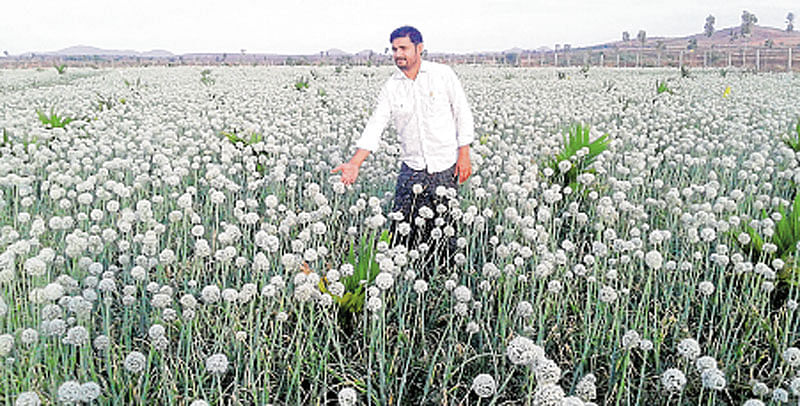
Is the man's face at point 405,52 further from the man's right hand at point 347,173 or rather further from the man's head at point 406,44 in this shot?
the man's right hand at point 347,173

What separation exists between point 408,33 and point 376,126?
0.70 metres

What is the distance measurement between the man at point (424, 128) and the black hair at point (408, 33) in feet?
0.51

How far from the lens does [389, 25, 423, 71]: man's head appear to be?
400 cm

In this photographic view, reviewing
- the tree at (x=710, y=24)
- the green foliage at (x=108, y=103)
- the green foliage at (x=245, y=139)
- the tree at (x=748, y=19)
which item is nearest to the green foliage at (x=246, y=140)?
the green foliage at (x=245, y=139)

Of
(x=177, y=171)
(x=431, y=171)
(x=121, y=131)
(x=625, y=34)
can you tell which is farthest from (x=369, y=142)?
(x=625, y=34)

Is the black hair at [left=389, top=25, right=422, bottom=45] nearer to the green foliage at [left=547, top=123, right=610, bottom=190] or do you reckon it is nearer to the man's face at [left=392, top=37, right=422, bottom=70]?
the man's face at [left=392, top=37, right=422, bottom=70]

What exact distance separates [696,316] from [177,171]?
3.96 m

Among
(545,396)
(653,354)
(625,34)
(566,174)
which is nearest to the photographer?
(545,396)

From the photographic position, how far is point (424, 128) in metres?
4.42

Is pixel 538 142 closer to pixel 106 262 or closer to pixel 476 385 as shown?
pixel 106 262

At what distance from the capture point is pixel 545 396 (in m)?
1.67

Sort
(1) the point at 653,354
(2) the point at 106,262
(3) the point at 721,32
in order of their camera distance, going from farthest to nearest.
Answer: (3) the point at 721,32, (2) the point at 106,262, (1) the point at 653,354

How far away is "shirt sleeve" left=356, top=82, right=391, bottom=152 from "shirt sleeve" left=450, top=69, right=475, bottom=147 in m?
0.50

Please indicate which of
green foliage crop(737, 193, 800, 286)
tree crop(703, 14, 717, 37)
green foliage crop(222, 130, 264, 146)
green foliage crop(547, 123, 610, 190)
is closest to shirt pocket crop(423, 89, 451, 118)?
green foliage crop(547, 123, 610, 190)
